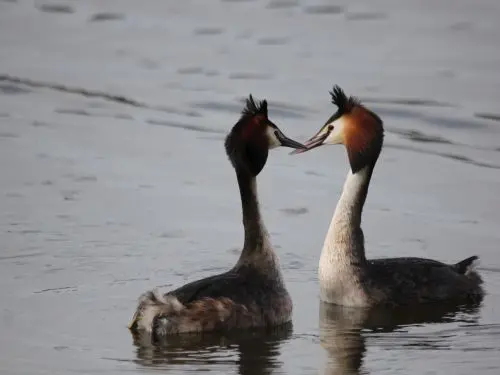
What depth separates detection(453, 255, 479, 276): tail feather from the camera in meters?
12.9

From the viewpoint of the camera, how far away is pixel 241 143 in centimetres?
1217

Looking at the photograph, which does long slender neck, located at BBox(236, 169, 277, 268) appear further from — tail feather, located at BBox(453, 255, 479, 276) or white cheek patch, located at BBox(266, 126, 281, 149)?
tail feather, located at BBox(453, 255, 479, 276)

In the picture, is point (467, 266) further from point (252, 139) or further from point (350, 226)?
point (252, 139)

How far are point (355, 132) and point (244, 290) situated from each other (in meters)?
2.04

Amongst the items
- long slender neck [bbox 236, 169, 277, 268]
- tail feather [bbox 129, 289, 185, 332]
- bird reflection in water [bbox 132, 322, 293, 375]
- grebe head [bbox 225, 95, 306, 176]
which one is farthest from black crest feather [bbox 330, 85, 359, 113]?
tail feather [bbox 129, 289, 185, 332]

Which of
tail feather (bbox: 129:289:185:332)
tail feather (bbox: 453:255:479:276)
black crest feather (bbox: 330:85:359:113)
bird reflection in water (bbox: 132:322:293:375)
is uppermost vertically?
black crest feather (bbox: 330:85:359:113)

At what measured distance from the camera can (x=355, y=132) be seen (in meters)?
13.0

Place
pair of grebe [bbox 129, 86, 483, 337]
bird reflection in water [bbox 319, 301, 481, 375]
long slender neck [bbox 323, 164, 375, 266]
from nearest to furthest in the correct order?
bird reflection in water [bbox 319, 301, 481, 375], pair of grebe [bbox 129, 86, 483, 337], long slender neck [bbox 323, 164, 375, 266]

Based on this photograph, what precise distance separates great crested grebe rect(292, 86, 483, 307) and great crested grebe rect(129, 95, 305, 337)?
68 centimetres

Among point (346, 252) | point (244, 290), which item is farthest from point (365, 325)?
point (244, 290)

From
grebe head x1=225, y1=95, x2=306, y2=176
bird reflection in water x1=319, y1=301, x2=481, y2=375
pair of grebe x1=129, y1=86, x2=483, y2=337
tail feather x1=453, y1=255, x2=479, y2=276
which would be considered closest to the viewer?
bird reflection in water x1=319, y1=301, x2=481, y2=375

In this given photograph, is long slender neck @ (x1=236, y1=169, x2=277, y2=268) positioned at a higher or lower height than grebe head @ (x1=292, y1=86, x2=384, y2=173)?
lower

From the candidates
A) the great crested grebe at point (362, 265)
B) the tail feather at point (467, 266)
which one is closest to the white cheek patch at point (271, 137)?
the great crested grebe at point (362, 265)

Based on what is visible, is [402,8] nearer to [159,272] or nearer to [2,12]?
[2,12]
